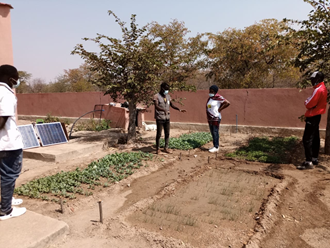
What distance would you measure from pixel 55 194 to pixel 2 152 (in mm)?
1436

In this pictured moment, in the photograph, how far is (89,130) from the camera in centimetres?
1124

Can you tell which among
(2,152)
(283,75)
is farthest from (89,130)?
(283,75)

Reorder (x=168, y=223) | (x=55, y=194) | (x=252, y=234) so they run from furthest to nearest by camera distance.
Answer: (x=55, y=194) → (x=168, y=223) → (x=252, y=234)

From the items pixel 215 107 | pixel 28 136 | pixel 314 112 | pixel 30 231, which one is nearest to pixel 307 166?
pixel 314 112

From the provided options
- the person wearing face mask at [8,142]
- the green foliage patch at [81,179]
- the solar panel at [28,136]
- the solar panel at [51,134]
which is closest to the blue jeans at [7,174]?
the person wearing face mask at [8,142]

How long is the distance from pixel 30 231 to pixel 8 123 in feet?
4.43

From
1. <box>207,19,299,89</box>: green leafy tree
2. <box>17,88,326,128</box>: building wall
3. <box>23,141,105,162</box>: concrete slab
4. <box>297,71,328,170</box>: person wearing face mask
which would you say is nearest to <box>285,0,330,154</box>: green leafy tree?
<box>297,71,328,170</box>: person wearing face mask

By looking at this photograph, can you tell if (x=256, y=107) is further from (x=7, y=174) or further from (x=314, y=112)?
(x=7, y=174)

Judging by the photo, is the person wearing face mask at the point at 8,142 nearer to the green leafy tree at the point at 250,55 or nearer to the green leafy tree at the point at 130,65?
the green leafy tree at the point at 130,65

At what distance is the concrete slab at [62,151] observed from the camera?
6389mm

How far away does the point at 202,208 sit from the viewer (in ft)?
12.7

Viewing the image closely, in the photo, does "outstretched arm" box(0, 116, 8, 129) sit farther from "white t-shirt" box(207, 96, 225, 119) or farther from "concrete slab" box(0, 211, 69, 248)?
"white t-shirt" box(207, 96, 225, 119)

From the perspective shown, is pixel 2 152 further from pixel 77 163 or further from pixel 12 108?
pixel 77 163

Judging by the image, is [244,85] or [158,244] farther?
[244,85]
